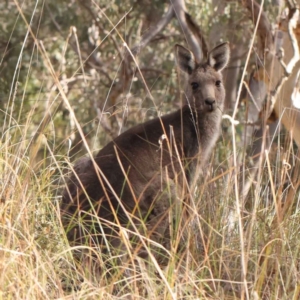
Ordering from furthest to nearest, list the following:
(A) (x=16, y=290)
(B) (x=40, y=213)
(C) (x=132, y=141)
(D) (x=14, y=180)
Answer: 1. (C) (x=132, y=141)
2. (B) (x=40, y=213)
3. (D) (x=14, y=180)
4. (A) (x=16, y=290)

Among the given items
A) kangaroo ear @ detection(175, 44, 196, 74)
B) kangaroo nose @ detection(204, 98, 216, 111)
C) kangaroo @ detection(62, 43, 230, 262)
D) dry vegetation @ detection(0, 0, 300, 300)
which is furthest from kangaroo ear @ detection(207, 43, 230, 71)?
dry vegetation @ detection(0, 0, 300, 300)

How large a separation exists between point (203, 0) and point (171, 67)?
99 centimetres

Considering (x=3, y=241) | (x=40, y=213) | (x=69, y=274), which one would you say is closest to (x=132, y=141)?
(x=40, y=213)

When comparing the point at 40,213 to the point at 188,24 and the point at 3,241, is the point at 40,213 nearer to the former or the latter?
the point at 3,241

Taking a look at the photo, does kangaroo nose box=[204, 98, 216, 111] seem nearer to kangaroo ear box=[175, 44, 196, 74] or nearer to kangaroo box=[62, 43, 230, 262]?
kangaroo box=[62, 43, 230, 262]

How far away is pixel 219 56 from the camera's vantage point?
203 inches

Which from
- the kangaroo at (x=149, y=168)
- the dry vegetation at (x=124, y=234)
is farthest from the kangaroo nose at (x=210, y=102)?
the dry vegetation at (x=124, y=234)

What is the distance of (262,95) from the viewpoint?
6586 mm

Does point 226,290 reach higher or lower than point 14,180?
lower

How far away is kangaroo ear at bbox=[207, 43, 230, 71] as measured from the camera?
507 cm

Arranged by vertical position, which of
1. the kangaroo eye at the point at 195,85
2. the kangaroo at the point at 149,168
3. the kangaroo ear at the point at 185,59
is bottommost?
the kangaroo at the point at 149,168

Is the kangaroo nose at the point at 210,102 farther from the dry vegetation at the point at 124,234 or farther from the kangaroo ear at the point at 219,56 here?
the dry vegetation at the point at 124,234

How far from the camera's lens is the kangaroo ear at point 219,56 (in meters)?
5.07

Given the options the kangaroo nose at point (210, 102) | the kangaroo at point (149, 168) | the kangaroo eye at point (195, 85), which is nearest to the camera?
the kangaroo at point (149, 168)
